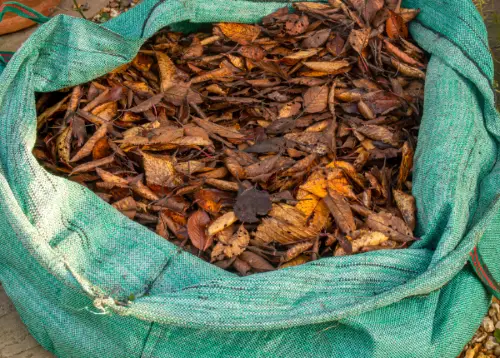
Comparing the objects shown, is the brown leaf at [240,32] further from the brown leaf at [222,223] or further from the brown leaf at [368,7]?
the brown leaf at [222,223]

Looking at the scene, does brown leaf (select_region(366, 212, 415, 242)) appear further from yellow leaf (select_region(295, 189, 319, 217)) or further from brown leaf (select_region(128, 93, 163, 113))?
brown leaf (select_region(128, 93, 163, 113))

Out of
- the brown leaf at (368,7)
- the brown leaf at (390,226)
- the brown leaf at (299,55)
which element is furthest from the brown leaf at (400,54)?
the brown leaf at (390,226)

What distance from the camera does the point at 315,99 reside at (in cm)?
187

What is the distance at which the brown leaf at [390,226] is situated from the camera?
152cm

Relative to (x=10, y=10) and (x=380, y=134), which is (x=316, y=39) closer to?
(x=380, y=134)

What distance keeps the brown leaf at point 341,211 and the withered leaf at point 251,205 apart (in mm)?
160

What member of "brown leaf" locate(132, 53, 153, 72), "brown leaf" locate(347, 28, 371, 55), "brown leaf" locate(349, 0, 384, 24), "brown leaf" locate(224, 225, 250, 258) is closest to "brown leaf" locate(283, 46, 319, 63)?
"brown leaf" locate(347, 28, 371, 55)

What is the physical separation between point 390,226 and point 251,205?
36 centimetres

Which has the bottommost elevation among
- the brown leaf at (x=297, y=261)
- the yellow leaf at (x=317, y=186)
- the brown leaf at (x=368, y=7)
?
the brown leaf at (x=297, y=261)

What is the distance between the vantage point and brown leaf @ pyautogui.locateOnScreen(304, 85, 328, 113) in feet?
6.10

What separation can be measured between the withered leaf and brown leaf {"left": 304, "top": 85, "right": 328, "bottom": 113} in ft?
1.23

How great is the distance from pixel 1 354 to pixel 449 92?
4.52 feet

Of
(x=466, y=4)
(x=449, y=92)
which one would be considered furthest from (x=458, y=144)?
(x=466, y=4)

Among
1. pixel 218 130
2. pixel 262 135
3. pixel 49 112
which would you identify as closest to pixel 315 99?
pixel 262 135
